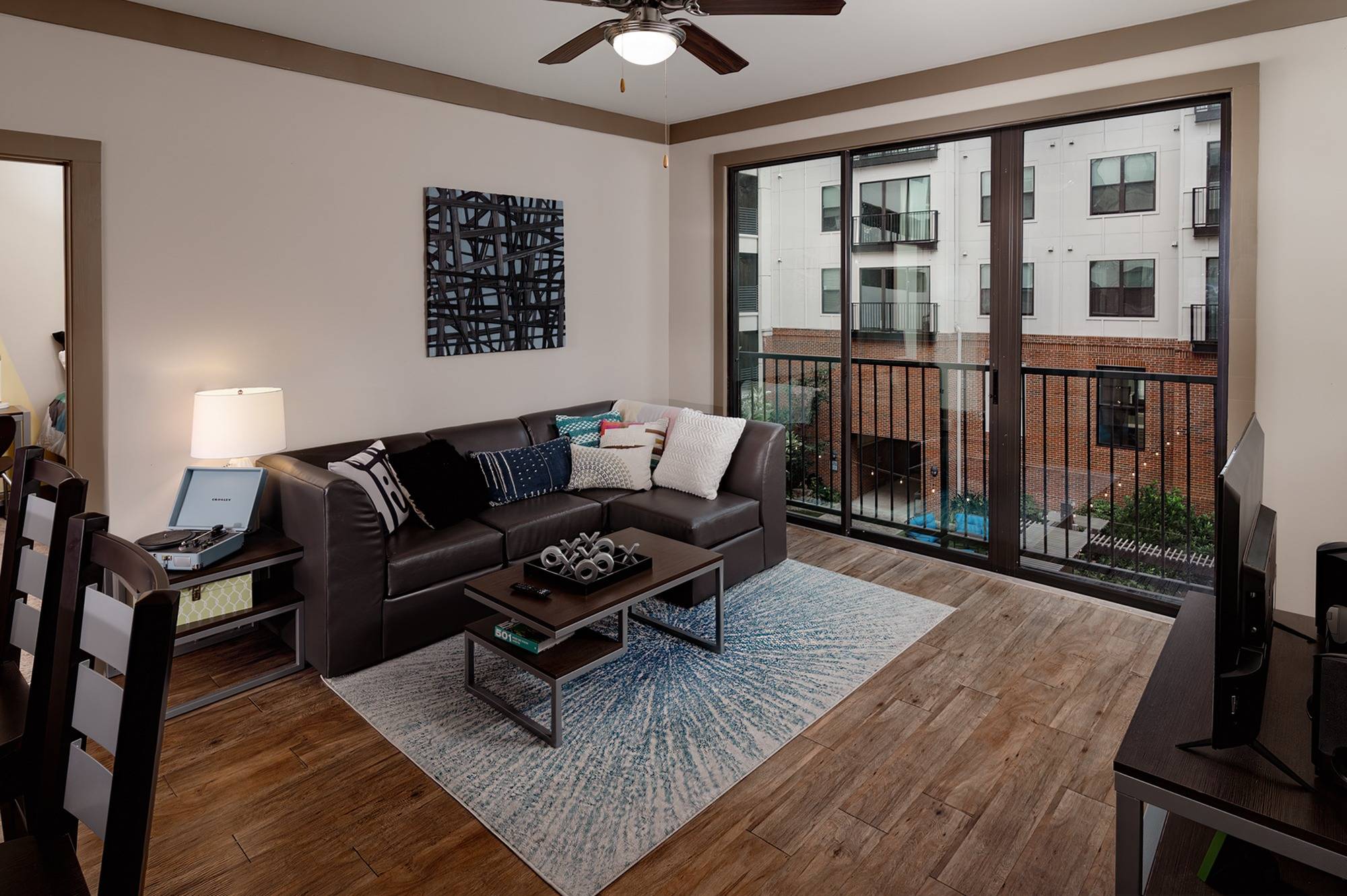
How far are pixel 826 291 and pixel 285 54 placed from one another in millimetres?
3127

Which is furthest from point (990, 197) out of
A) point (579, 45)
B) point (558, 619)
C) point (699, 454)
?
point (558, 619)

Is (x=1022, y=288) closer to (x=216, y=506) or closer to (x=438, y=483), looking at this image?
(x=438, y=483)

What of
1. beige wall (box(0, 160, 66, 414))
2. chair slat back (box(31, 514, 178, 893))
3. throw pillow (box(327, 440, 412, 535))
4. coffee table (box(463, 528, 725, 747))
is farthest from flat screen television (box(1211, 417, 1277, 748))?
beige wall (box(0, 160, 66, 414))

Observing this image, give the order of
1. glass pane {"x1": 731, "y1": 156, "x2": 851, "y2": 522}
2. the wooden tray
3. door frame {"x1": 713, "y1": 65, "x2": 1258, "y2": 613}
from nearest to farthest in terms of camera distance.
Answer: the wooden tray → door frame {"x1": 713, "y1": 65, "x2": 1258, "y2": 613} → glass pane {"x1": 731, "y1": 156, "x2": 851, "y2": 522}

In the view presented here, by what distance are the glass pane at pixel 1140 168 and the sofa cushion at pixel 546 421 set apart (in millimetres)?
3035

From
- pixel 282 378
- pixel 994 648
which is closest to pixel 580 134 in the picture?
pixel 282 378

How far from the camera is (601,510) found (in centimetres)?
402

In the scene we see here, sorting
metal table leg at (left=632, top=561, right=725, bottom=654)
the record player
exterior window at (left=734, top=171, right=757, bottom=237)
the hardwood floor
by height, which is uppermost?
exterior window at (left=734, top=171, right=757, bottom=237)

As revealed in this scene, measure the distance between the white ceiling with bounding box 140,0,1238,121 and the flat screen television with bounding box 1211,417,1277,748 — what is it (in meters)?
2.61

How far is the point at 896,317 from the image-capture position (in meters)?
4.54

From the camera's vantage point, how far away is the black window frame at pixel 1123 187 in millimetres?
3559

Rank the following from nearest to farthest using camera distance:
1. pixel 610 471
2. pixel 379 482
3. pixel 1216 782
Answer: pixel 1216 782, pixel 379 482, pixel 610 471

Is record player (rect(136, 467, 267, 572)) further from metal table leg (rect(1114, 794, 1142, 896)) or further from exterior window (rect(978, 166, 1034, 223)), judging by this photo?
exterior window (rect(978, 166, 1034, 223))

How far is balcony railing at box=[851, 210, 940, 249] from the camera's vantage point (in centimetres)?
432
